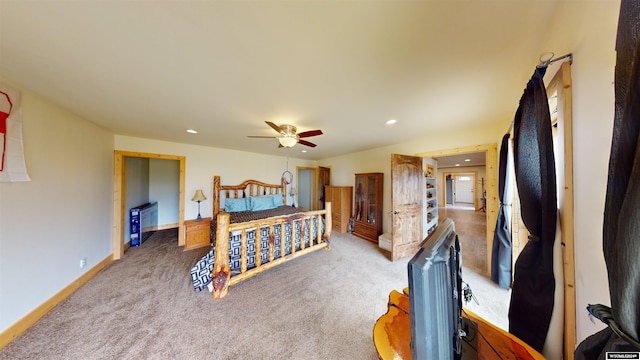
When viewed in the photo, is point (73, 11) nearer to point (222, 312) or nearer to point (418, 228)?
point (222, 312)

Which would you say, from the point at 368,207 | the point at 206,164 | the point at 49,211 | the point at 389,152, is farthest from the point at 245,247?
the point at 389,152

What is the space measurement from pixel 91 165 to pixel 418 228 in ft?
18.1

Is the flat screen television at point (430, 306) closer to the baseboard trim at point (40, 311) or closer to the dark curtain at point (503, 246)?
the dark curtain at point (503, 246)

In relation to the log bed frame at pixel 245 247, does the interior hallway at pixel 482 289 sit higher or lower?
lower

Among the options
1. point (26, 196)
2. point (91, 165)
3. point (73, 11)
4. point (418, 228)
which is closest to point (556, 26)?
point (73, 11)

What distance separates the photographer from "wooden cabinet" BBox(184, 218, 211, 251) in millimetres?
3631

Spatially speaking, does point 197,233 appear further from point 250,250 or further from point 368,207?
point 368,207

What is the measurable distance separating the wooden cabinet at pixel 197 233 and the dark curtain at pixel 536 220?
14.9ft

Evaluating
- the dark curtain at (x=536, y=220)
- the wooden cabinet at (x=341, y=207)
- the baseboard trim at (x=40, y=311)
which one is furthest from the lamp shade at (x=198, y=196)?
the dark curtain at (x=536, y=220)

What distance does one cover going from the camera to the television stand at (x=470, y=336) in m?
0.82

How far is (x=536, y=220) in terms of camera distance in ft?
3.30

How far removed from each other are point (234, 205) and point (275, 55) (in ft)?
11.9

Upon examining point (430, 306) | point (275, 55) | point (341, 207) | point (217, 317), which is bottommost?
point (217, 317)

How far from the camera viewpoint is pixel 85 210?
256 centimetres
